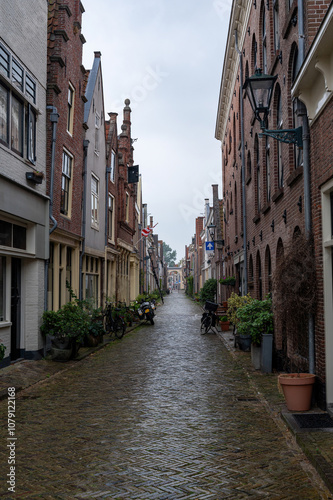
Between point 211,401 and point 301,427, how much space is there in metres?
2.12

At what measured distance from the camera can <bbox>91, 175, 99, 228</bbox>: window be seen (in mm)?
19562

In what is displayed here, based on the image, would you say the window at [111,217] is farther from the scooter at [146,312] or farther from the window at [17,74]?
the window at [17,74]

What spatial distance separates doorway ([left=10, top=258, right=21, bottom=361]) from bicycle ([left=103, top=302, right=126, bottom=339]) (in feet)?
20.1

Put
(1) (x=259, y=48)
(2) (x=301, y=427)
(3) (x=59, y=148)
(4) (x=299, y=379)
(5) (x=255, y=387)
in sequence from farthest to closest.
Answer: (1) (x=259, y=48), (3) (x=59, y=148), (5) (x=255, y=387), (4) (x=299, y=379), (2) (x=301, y=427)

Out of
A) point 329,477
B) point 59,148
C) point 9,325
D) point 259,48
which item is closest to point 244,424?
point 329,477

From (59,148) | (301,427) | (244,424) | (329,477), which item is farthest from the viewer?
(59,148)

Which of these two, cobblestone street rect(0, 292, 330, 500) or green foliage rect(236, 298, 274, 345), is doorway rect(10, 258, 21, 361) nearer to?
cobblestone street rect(0, 292, 330, 500)

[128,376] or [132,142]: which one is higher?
[132,142]

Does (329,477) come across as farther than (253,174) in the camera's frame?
No

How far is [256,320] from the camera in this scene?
36.3ft

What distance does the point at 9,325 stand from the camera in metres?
11.1

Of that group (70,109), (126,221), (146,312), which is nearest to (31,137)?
(70,109)

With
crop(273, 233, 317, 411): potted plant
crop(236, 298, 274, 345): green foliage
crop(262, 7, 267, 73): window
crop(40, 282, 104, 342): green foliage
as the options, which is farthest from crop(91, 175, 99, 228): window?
crop(273, 233, 317, 411): potted plant

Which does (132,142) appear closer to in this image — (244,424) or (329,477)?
(244,424)
